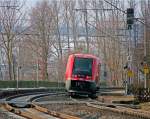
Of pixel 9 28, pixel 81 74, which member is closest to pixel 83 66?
pixel 81 74

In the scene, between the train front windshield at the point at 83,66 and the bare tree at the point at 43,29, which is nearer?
the train front windshield at the point at 83,66

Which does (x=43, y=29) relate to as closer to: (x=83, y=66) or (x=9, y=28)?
(x=9, y=28)

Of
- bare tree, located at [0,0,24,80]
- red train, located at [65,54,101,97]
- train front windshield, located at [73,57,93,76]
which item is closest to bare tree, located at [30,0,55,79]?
bare tree, located at [0,0,24,80]

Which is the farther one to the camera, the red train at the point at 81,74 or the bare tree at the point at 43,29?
the bare tree at the point at 43,29

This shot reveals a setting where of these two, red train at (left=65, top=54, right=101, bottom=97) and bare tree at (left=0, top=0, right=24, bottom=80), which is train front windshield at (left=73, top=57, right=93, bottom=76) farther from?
bare tree at (left=0, top=0, right=24, bottom=80)

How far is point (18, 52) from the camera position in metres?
99.6

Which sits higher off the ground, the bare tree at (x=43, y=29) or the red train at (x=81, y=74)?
the bare tree at (x=43, y=29)

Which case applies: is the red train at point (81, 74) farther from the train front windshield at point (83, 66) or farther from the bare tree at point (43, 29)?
the bare tree at point (43, 29)

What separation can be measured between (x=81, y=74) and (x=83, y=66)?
701 mm

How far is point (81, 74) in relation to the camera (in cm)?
3819

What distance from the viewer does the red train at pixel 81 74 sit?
1503 inches

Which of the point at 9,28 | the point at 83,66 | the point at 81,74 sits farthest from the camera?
the point at 9,28

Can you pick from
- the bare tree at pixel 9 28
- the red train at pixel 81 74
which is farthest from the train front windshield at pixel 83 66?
the bare tree at pixel 9 28

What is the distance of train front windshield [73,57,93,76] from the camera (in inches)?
1505
